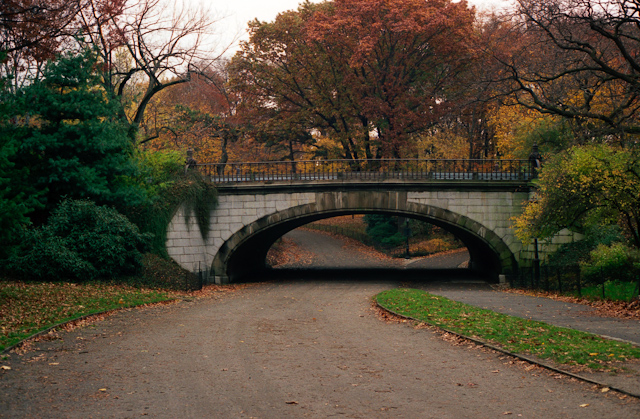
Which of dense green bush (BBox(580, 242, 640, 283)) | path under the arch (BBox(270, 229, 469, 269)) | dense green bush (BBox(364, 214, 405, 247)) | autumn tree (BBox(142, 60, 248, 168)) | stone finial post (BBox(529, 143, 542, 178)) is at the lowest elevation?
path under the arch (BBox(270, 229, 469, 269))

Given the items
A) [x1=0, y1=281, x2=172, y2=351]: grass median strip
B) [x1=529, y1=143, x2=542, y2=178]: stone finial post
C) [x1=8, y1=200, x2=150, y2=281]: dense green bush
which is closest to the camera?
[x1=0, y1=281, x2=172, y2=351]: grass median strip

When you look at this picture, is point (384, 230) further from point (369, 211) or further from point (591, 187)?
point (591, 187)

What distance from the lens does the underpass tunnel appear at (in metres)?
28.0

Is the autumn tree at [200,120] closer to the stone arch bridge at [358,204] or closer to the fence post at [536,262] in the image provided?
the stone arch bridge at [358,204]

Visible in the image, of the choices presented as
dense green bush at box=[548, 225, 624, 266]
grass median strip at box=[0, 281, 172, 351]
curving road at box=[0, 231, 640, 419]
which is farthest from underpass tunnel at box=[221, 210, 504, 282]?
curving road at box=[0, 231, 640, 419]

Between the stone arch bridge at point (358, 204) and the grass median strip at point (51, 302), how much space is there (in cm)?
709

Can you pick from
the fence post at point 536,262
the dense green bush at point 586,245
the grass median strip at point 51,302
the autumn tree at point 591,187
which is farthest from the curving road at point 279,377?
the fence post at point 536,262

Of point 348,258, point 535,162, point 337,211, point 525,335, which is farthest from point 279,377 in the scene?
point 348,258

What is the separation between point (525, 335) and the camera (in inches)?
444

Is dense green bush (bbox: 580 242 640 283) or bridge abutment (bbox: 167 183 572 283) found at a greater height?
bridge abutment (bbox: 167 183 572 283)

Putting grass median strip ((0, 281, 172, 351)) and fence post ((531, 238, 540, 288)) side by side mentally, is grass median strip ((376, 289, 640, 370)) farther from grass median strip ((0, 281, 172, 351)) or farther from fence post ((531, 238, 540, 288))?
fence post ((531, 238, 540, 288))

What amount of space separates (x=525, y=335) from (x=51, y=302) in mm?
10769

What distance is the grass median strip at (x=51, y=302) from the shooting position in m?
12.2

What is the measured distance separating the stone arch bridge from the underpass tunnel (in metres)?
0.17
